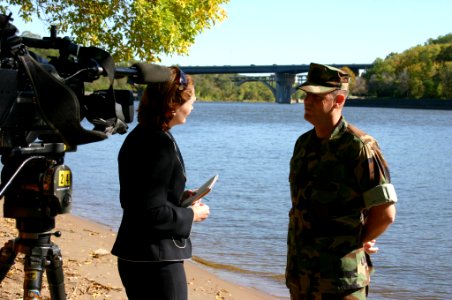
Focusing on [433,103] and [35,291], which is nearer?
[35,291]

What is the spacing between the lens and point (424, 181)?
23.4 m

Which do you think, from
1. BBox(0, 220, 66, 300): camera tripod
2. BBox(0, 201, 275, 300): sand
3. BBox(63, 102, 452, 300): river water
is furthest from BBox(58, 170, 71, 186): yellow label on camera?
BBox(63, 102, 452, 300): river water

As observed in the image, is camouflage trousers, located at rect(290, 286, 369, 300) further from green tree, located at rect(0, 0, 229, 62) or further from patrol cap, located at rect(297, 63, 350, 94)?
green tree, located at rect(0, 0, 229, 62)

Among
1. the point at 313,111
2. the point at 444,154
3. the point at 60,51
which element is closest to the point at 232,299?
the point at 313,111

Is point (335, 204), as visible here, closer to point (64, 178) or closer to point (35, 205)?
point (64, 178)

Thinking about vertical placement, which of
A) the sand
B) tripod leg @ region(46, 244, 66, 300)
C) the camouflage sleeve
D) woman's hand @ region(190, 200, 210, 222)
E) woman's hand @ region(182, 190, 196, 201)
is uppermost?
the camouflage sleeve

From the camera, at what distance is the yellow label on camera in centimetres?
307

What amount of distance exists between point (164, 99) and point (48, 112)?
0.70 metres

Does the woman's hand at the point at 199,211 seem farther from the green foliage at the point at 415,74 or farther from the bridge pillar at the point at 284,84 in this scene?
the green foliage at the point at 415,74

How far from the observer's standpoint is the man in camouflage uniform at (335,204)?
136 inches

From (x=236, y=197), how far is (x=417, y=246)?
623 cm

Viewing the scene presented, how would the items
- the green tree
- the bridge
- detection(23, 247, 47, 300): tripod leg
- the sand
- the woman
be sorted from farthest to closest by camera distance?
the bridge, the green tree, the sand, the woman, detection(23, 247, 47, 300): tripod leg

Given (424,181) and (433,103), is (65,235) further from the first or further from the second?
(433,103)

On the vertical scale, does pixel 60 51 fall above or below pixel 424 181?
above
